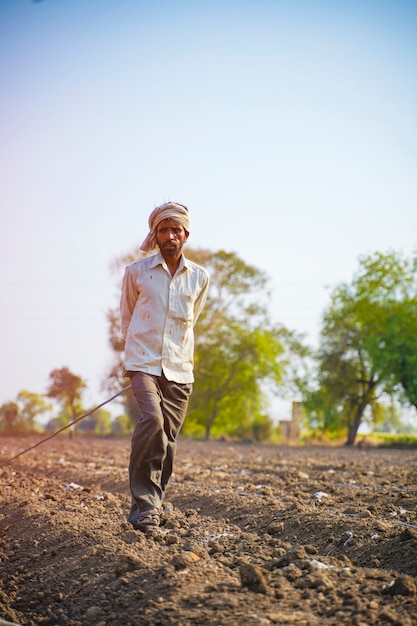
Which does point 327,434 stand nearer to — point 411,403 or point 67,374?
point 411,403

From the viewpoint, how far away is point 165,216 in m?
6.12

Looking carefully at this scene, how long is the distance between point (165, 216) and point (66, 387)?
83.1 ft

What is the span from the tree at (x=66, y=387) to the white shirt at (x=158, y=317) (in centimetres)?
2474

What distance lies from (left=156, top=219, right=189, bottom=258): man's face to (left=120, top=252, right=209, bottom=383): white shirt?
0.26 feet

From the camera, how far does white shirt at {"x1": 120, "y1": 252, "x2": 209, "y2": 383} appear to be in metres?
6.00

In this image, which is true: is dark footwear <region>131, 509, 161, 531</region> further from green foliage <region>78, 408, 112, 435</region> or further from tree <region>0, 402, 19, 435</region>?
green foliage <region>78, 408, 112, 435</region>

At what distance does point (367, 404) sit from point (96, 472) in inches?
1057

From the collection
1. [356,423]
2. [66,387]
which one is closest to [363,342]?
[356,423]

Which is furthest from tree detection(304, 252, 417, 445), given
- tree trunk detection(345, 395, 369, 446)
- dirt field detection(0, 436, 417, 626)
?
dirt field detection(0, 436, 417, 626)

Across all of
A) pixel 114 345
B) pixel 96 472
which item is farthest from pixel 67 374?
pixel 96 472

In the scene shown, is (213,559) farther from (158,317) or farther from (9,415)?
(9,415)

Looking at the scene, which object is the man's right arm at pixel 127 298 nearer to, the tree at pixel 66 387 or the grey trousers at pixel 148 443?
the grey trousers at pixel 148 443

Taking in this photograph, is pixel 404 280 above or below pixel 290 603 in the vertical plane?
above

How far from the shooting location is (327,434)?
127 ft
